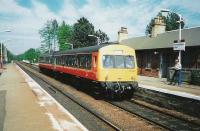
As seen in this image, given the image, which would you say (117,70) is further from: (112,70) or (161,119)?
(161,119)

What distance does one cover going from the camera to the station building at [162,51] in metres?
25.3

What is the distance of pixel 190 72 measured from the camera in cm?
2314

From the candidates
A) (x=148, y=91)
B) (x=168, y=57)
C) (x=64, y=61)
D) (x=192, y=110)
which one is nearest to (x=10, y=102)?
(x=148, y=91)

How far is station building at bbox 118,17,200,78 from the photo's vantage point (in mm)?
25300

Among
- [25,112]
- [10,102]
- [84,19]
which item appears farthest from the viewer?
[84,19]

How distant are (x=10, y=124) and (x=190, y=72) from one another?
15.8 meters

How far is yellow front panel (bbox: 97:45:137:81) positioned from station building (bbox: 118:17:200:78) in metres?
8.72

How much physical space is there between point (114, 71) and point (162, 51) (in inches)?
542

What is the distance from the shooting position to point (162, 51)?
29.5m

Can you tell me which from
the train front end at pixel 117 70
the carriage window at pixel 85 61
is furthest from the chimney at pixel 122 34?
the train front end at pixel 117 70

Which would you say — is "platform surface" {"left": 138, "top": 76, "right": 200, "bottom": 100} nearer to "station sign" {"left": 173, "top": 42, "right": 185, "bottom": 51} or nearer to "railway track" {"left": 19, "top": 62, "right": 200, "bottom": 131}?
"railway track" {"left": 19, "top": 62, "right": 200, "bottom": 131}

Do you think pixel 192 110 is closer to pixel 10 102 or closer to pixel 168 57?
pixel 10 102

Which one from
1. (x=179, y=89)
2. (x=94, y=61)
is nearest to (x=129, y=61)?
(x=94, y=61)

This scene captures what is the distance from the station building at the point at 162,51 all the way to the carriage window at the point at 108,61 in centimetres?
947
